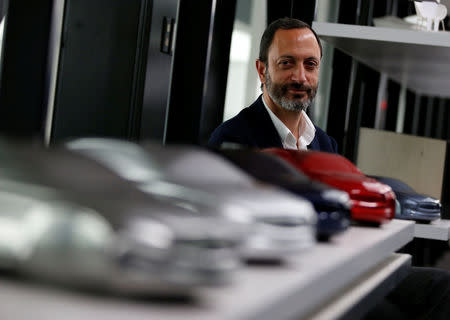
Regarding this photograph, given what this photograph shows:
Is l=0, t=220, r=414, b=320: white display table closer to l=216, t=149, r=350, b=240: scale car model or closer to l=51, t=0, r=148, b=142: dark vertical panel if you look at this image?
l=216, t=149, r=350, b=240: scale car model

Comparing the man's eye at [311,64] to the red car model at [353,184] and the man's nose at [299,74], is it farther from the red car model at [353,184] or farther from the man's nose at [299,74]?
the red car model at [353,184]

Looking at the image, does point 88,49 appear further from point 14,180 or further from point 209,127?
point 14,180

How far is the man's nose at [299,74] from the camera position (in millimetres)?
1729

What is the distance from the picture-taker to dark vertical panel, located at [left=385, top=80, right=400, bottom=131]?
5.62 meters

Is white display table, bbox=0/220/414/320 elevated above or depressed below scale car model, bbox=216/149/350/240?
below

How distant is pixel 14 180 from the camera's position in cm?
61

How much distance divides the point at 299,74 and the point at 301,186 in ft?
2.76

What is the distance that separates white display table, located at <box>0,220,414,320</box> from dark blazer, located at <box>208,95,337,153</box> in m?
0.84

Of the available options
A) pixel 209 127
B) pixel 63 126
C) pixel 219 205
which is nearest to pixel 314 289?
pixel 219 205

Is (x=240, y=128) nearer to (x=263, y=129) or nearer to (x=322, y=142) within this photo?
(x=263, y=129)

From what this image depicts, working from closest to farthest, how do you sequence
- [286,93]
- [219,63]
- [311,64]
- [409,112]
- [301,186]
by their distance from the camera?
[301,186]
[311,64]
[286,93]
[219,63]
[409,112]

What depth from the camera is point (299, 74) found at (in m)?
1.75

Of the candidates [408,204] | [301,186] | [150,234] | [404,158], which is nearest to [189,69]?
[408,204]

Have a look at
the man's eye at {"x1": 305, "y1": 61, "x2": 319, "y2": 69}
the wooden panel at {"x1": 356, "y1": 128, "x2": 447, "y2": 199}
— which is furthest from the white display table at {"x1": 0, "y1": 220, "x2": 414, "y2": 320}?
the wooden panel at {"x1": 356, "y1": 128, "x2": 447, "y2": 199}
